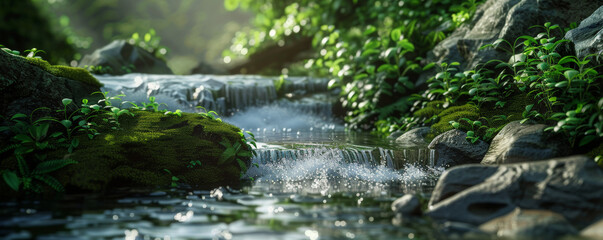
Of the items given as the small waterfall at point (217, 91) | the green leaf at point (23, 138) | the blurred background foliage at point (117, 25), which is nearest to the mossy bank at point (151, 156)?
the green leaf at point (23, 138)

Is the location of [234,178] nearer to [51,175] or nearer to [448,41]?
[51,175]

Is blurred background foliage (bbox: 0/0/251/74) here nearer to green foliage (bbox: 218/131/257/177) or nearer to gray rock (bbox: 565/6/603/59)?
green foliage (bbox: 218/131/257/177)

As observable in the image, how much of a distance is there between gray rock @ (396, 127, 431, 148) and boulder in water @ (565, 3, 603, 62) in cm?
277

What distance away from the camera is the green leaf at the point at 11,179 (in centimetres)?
459

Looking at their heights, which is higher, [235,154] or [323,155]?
[235,154]

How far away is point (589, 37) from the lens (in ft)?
20.4

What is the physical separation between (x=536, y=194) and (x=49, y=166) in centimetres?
513

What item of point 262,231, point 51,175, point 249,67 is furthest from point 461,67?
point 249,67

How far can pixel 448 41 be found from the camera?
380 inches

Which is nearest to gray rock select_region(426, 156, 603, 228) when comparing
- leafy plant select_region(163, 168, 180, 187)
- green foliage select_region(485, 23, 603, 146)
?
green foliage select_region(485, 23, 603, 146)

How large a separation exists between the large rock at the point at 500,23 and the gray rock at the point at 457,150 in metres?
2.26

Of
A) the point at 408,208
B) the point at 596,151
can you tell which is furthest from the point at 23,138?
the point at 596,151

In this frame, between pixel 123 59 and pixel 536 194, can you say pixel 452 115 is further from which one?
pixel 123 59

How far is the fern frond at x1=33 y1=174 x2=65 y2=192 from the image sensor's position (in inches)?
188
